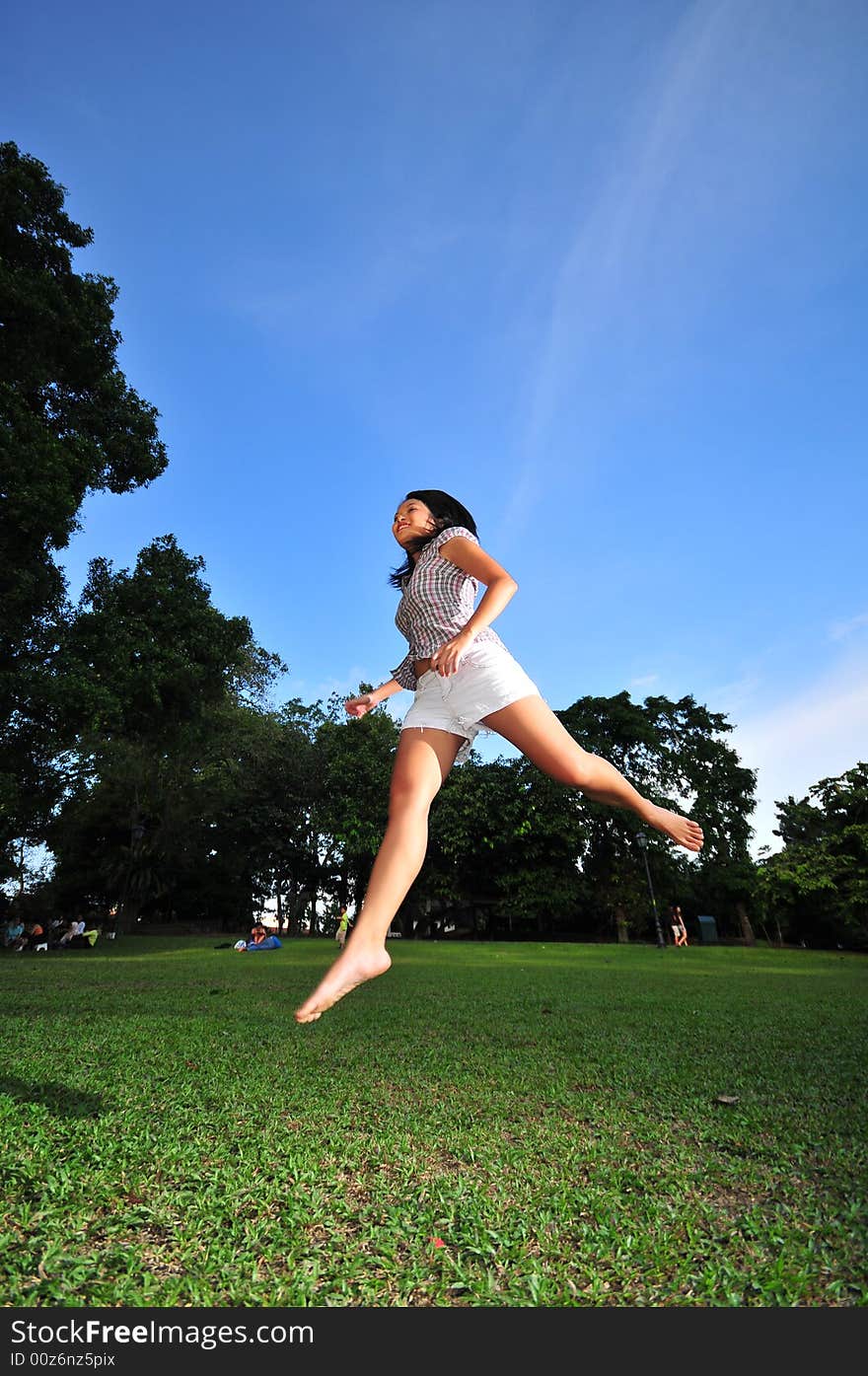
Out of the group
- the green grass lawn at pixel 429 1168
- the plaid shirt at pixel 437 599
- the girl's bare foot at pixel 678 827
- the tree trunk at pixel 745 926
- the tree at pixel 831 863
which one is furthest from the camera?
the tree trunk at pixel 745 926

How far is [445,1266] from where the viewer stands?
1846 millimetres

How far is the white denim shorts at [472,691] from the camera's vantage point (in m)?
2.42

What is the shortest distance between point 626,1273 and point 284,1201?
1.06 meters

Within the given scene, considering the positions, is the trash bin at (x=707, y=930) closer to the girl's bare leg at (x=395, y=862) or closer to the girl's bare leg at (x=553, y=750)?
the girl's bare leg at (x=553, y=750)

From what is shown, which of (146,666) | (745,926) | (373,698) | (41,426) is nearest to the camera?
(373,698)

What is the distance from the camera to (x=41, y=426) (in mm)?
12875

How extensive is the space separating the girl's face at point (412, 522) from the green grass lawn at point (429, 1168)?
2.37 metres

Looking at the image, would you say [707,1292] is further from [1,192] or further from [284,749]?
[284,749]

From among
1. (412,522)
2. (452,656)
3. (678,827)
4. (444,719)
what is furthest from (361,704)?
(678,827)

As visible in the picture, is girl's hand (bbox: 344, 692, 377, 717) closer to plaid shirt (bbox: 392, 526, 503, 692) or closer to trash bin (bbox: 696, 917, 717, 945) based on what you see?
plaid shirt (bbox: 392, 526, 503, 692)

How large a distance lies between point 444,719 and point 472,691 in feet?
0.61

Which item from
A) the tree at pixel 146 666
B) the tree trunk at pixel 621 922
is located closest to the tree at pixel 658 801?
the tree trunk at pixel 621 922

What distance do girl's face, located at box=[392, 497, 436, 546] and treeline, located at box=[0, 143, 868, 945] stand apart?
38.5ft

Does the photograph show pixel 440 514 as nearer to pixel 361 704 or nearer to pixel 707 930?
pixel 361 704
